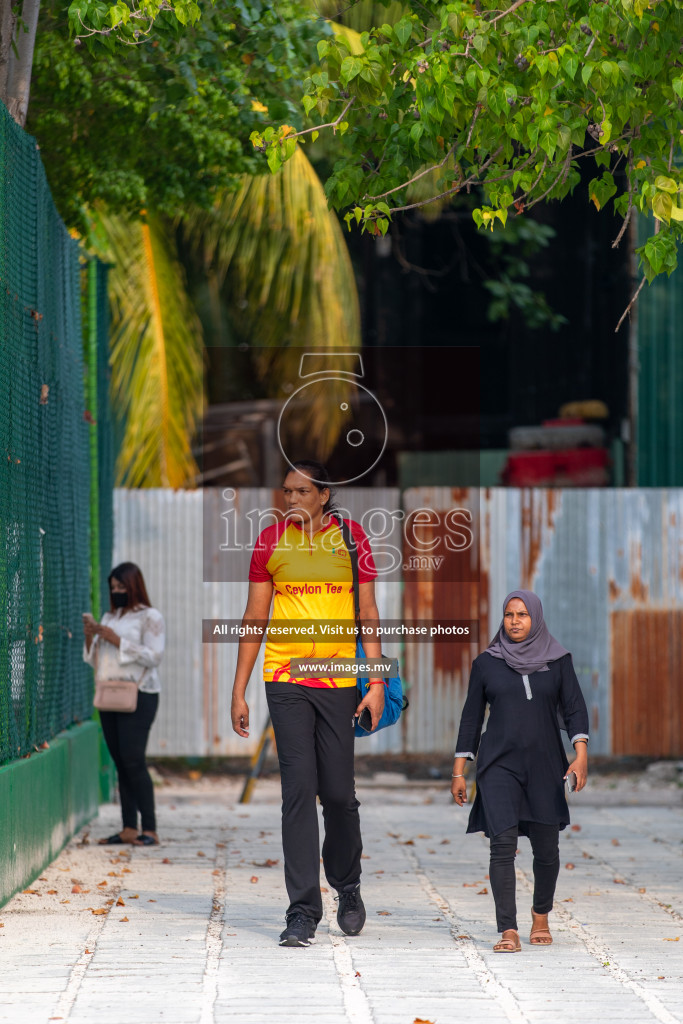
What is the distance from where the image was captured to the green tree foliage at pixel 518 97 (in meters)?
6.13

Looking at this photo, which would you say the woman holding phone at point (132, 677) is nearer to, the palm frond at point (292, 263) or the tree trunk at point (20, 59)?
the tree trunk at point (20, 59)

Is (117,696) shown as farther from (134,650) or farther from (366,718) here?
(366,718)

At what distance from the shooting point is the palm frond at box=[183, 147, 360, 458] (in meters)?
13.3

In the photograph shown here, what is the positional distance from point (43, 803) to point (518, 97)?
4.58 m

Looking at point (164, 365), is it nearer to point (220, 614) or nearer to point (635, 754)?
point (220, 614)

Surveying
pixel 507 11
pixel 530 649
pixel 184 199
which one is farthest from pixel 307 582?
pixel 184 199

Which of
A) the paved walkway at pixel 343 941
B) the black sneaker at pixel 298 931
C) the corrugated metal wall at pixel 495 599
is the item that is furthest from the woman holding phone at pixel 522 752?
the corrugated metal wall at pixel 495 599

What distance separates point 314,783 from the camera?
607 centimetres

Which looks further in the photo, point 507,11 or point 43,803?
point 43,803

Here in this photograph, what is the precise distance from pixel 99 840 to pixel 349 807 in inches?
139

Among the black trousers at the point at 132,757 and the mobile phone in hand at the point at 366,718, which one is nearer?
the mobile phone in hand at the point at 366,718

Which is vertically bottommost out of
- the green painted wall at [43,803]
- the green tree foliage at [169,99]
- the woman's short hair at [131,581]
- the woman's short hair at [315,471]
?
the green painted wall at [43,803]

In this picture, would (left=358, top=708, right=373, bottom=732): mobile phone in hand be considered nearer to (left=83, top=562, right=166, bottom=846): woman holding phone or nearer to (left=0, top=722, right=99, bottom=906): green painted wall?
(left=0, top=722, right=99, bottom=906): green painted wall

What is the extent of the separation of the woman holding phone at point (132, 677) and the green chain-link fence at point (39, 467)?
352 mm
